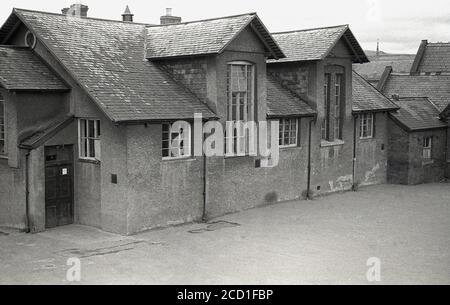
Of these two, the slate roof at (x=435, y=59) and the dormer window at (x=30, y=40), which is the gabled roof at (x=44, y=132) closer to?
the dormer window at (x=30, y=40)

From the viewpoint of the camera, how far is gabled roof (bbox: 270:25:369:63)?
85.0 feet

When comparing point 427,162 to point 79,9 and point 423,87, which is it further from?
point 79,9

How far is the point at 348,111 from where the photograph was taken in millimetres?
27953

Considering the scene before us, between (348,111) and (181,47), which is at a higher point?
(181,47)

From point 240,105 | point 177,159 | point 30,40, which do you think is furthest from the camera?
point 240,105

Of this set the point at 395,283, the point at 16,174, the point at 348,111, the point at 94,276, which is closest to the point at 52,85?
the point at 16,174

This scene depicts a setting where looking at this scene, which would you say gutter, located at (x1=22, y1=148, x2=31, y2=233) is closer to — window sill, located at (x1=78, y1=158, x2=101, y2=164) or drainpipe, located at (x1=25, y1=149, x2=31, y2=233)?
drainpipe, located at (x1=25, y1=149, x2=31, y2=233)

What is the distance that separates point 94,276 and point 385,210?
13091 millimetres

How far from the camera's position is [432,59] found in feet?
148

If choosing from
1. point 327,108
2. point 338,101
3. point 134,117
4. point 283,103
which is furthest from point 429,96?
point 134,117

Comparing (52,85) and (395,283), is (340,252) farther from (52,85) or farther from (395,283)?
(52,85)

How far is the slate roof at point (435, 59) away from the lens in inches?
1750

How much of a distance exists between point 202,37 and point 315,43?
6970 mm

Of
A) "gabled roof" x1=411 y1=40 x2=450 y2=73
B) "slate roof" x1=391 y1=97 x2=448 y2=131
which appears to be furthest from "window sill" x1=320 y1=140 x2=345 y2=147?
"gabled roof" x1=411 y1=40 x2=450 y2=73
